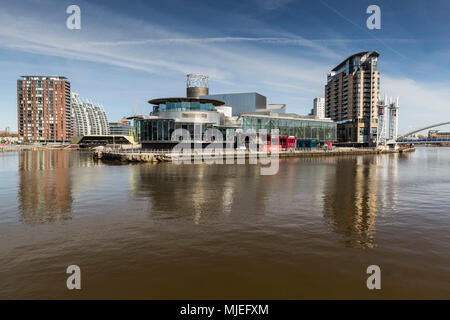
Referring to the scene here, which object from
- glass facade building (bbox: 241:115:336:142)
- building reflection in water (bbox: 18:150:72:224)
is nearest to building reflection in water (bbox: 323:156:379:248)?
building reflection in water (bbox: 18:150:72:224)

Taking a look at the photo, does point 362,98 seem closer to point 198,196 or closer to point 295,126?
point 295,126

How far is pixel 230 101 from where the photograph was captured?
14875 cm

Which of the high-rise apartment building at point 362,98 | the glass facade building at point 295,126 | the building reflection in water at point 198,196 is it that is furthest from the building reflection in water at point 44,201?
the high-rise apartment building at point 362,98

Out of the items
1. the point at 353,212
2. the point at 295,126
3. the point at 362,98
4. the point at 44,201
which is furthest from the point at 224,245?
the point at 362,98

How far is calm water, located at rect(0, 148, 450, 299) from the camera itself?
1149 centimetres

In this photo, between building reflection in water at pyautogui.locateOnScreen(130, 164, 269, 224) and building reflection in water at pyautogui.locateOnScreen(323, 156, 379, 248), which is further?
building reflection in water at pyautogui.locateOnScreen(130, 164, 269, 224)

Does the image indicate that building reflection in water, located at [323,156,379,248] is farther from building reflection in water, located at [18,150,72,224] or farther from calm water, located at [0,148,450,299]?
building reflection in water, located at [18,150,72,224]

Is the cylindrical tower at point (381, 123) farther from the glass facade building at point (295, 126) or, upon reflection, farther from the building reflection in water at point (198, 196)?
the building reflection in water at point (198, 196)

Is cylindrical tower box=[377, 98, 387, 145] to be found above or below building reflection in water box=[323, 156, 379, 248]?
above

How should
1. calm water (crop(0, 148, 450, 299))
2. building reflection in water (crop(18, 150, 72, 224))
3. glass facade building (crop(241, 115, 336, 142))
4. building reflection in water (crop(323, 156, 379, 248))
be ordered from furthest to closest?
glass facade building (crop(241, 115, 336, 142)) → building reflection in water (crop(18, 150, 72, 224)) → building reflection in water (crop(323, 156, 379, 248)) → calm water (crop(0, 148, 450, 299))

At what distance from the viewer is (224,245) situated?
52.2 ft

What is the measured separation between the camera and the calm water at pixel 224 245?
37.7ft

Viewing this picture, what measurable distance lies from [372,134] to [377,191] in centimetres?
16854
